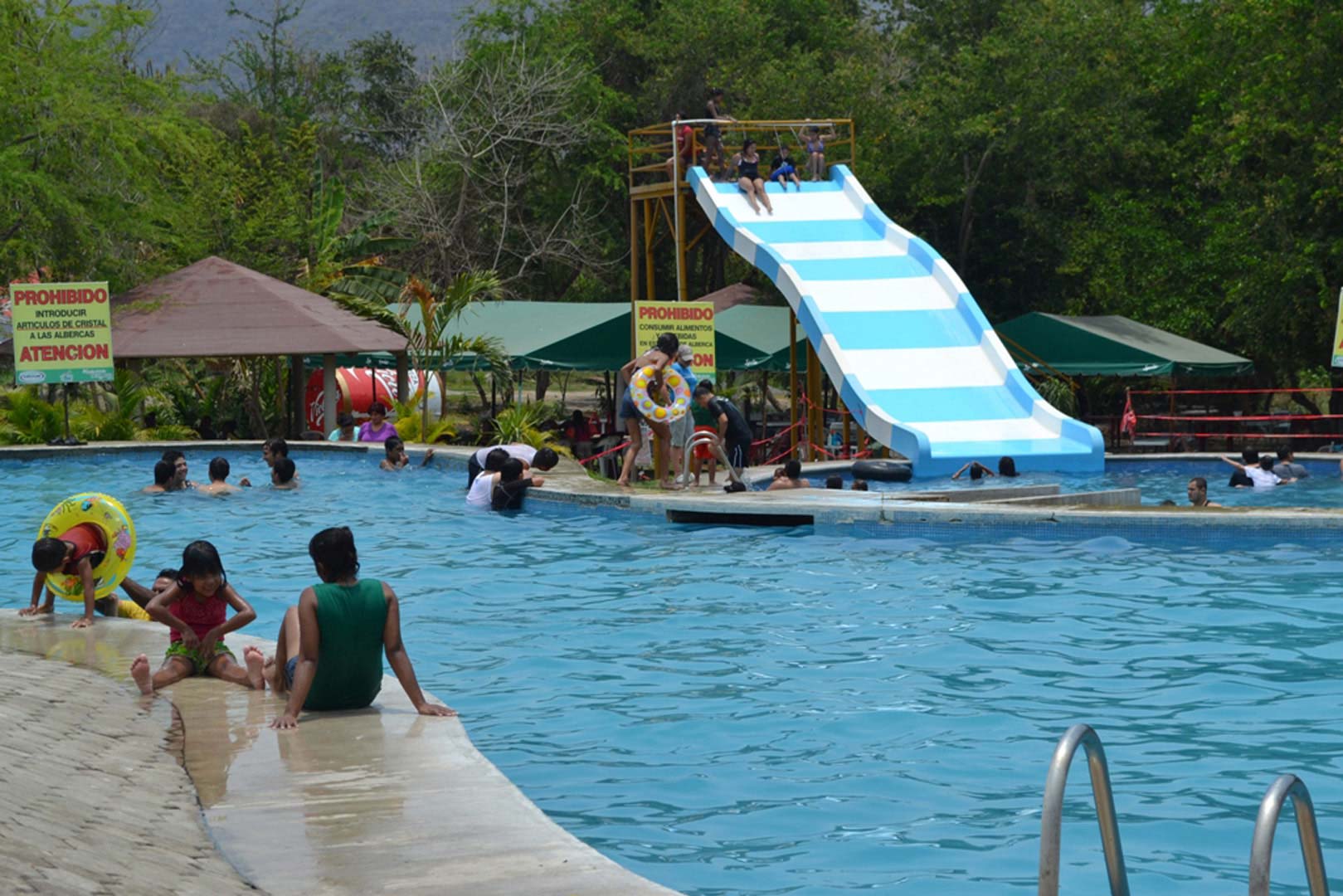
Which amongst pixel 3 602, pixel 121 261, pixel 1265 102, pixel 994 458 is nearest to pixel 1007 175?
pixel 1265 102

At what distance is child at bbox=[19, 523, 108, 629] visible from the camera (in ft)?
29.1

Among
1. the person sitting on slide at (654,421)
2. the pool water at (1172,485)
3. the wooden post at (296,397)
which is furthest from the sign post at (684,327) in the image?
the wooden post at (296,397)

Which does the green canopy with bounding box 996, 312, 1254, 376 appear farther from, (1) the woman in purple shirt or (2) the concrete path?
(2) the concrete path

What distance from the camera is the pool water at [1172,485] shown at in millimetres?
18656

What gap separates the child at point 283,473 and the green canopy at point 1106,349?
39.3 ft

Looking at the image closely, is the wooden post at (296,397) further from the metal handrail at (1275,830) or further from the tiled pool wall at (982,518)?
the metal handrail at (1275,830)

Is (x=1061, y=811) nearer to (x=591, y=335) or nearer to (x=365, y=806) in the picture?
(x=365, y=806)

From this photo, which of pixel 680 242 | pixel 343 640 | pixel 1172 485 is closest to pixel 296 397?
pixel 680 242

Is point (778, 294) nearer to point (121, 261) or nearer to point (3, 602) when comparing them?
point (121, 261)

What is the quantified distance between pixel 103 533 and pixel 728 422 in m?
9.36

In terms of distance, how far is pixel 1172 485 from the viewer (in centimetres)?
2156

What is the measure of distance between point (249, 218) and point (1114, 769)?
30.0m

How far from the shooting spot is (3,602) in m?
11.9

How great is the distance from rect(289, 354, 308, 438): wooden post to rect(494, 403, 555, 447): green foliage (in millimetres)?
5215
